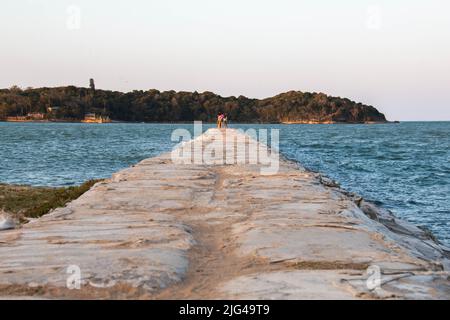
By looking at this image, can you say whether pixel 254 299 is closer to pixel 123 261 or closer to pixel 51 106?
pixel 123 261

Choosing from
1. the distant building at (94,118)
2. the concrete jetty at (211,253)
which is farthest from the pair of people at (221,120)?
the distant building at (94,118)

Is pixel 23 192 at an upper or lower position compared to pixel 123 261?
lower

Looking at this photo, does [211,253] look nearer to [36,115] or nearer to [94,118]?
[94,118]

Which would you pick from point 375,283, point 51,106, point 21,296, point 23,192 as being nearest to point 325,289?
point 375,283


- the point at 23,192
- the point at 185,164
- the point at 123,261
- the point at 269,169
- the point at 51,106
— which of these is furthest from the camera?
the point at 51,106

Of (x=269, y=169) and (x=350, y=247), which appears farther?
(x=269, y=169)

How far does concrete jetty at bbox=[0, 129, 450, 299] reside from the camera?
226 cm

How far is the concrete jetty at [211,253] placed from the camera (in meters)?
2.26

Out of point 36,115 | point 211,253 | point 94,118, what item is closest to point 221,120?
point 211,253

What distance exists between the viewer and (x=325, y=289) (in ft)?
7.32

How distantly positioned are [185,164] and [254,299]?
617cm

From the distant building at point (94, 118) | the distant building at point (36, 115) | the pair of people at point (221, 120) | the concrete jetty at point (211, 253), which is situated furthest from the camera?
the distant building at point (94, 118)

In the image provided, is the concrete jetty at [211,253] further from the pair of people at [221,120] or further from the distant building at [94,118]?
the distant building at [94,118]
